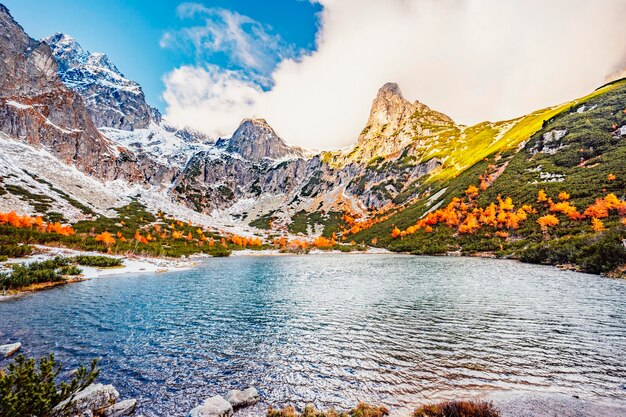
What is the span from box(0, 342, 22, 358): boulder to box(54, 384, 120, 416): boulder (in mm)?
8890

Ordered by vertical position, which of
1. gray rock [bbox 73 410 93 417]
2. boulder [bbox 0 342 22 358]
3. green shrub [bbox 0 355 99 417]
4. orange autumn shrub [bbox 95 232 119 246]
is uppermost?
green shrub [bbox 0 355 99 417]

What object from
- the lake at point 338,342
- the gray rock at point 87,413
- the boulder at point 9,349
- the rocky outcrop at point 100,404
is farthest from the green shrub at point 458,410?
the boulder at point 9,349

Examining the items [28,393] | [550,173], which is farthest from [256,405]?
[550,173]

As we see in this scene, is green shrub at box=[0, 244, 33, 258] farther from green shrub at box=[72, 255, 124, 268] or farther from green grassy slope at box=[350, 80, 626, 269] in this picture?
green grassy slope at box=[350, 80, 626, 269]

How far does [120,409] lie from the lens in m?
11.1

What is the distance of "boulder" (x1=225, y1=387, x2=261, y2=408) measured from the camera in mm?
11583

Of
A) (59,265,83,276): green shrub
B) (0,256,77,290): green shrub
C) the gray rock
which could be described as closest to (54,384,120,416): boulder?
the gray rock

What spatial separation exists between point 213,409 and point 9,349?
1501 cm

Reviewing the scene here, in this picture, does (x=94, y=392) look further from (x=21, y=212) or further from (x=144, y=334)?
(x=21, y=212)

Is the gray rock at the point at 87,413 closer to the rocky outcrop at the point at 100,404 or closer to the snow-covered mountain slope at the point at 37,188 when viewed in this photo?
the rocky outcrop at the point at 100,404

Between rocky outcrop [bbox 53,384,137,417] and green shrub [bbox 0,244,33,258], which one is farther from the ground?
green shrub [bbox 0,244,33,258]

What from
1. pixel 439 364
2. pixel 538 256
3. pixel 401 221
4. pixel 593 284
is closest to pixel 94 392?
pixel 439 364

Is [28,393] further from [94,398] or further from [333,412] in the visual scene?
[333,412]

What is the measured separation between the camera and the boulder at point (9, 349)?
51.7 feet
